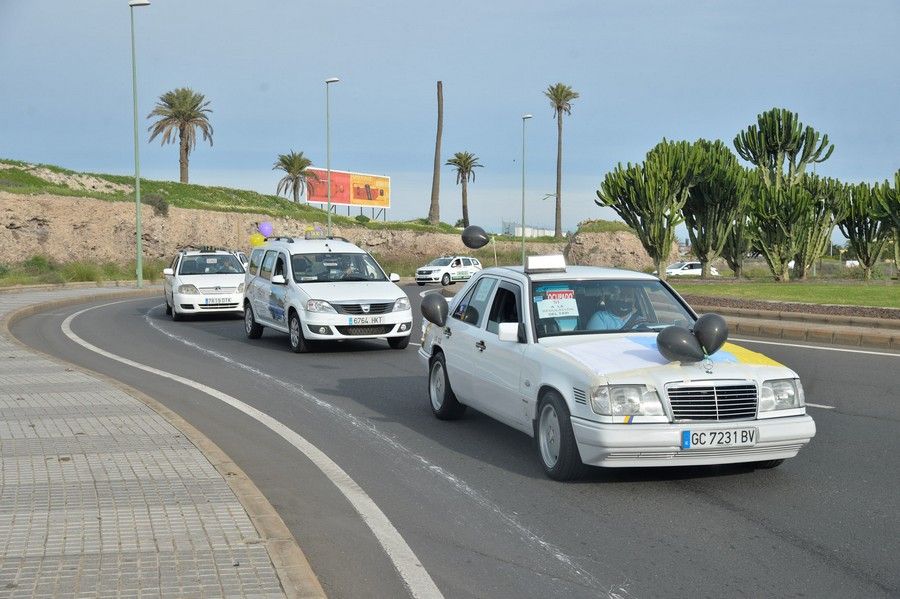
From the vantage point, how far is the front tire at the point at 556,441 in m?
7.12

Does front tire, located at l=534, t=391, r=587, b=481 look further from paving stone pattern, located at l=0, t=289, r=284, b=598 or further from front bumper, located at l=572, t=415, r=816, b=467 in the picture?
paving stone pattern, located at l=0, t=289, r=284, b=598

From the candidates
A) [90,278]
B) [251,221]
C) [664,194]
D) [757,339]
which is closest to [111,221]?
[251,221]

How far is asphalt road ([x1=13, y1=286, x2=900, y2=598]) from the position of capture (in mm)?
5293

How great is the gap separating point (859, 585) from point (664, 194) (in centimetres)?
3452

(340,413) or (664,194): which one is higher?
(664,194)

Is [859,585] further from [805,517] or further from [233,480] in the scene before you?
[233,480]

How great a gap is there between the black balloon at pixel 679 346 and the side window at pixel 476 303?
2.44 meters

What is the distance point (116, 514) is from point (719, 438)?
3714 mm

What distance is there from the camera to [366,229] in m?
83.4

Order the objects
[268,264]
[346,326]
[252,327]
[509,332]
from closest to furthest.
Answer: [509,332] → [346,326] → [268,264] → [252,327]

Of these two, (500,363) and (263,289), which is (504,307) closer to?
(500,363)

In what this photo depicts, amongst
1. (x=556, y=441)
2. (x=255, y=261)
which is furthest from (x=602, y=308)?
(x=255, y=261)

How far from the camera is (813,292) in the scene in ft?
102

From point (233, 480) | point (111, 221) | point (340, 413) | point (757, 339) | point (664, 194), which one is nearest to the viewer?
point (233, 480)
